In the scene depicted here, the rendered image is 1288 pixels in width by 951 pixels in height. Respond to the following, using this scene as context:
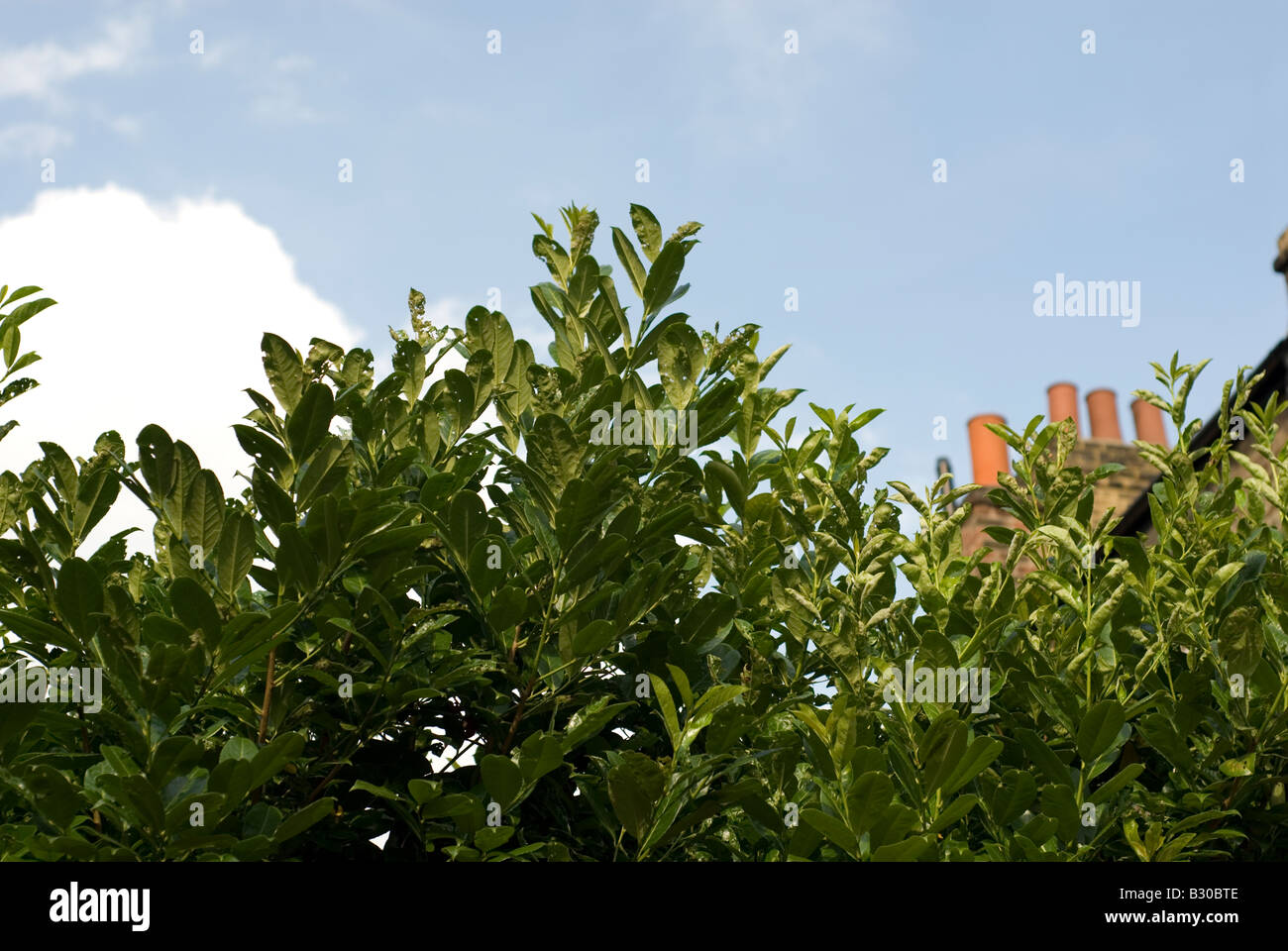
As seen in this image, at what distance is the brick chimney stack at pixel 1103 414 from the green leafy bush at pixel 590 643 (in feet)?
86.9

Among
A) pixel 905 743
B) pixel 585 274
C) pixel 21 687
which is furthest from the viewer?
pixel 585 274

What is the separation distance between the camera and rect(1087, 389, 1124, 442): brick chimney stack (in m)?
27.8

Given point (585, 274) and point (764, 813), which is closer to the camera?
point (764, 813)

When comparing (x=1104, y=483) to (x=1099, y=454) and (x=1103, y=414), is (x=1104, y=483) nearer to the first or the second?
(x=1099, y=454)

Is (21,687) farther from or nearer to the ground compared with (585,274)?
nearer to the ground

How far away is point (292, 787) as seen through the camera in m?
2.50

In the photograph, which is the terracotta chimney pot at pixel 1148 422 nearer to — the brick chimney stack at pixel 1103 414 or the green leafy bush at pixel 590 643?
the brick chimney stack at pixel 1103 414

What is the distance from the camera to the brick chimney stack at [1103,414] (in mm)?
27750

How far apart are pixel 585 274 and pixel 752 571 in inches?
38.0

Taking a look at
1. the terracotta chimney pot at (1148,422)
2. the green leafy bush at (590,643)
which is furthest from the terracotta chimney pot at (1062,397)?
the green leafy bush at (590,643)
